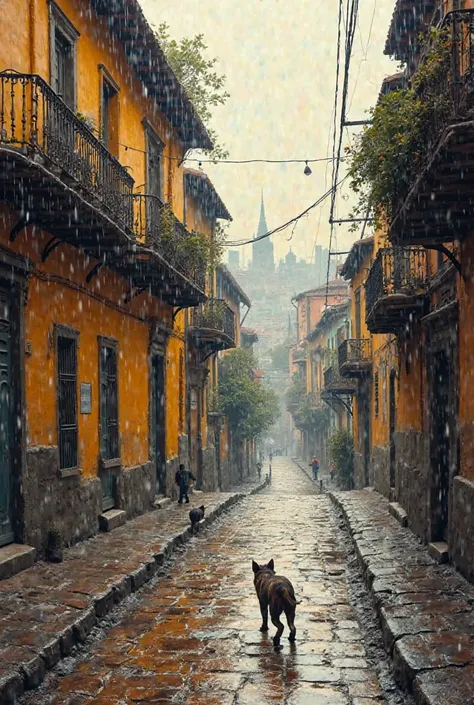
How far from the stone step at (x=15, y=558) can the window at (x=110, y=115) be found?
6.44 m

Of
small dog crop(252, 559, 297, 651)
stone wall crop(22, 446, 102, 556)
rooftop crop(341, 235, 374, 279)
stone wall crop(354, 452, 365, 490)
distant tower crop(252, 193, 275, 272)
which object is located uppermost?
distant tower crop(252, 193, 275, 272)

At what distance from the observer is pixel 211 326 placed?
2109 cm

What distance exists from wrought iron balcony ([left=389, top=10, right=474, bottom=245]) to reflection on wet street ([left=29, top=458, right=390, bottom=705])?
3902 millimetres

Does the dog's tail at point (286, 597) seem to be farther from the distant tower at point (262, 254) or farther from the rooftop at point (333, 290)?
the distant tower at point (262, 254)

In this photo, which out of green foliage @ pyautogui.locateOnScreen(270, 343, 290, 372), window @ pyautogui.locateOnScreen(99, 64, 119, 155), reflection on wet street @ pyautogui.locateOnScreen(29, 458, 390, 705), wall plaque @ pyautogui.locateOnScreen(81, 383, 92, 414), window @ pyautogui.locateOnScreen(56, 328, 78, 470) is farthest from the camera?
green foliage @ pyautogui.locateOnScreen(270, 343, 290, 372)

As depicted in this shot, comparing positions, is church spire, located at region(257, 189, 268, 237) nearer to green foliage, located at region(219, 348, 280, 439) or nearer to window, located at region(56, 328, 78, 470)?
green foliage, located at region(219, 348, 280, 439)

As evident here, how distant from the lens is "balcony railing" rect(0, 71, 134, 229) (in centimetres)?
779

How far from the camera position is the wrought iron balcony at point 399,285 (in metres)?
11.8

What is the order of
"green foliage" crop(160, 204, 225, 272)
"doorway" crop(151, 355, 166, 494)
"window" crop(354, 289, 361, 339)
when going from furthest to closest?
"window" crop(354, 289, 361, 339) → "doorway" crop(151, 355, 166, 494) → "green foliage" crop(160, 204, 225, 272)

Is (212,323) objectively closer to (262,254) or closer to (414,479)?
(414,479)

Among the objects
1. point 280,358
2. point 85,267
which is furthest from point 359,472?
point 280,358

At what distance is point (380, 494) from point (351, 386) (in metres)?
8.19

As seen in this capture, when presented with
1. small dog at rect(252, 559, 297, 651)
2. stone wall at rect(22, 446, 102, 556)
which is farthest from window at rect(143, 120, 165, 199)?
small dog at rect(252, 559, 297, 651)

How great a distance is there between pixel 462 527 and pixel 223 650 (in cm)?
330
